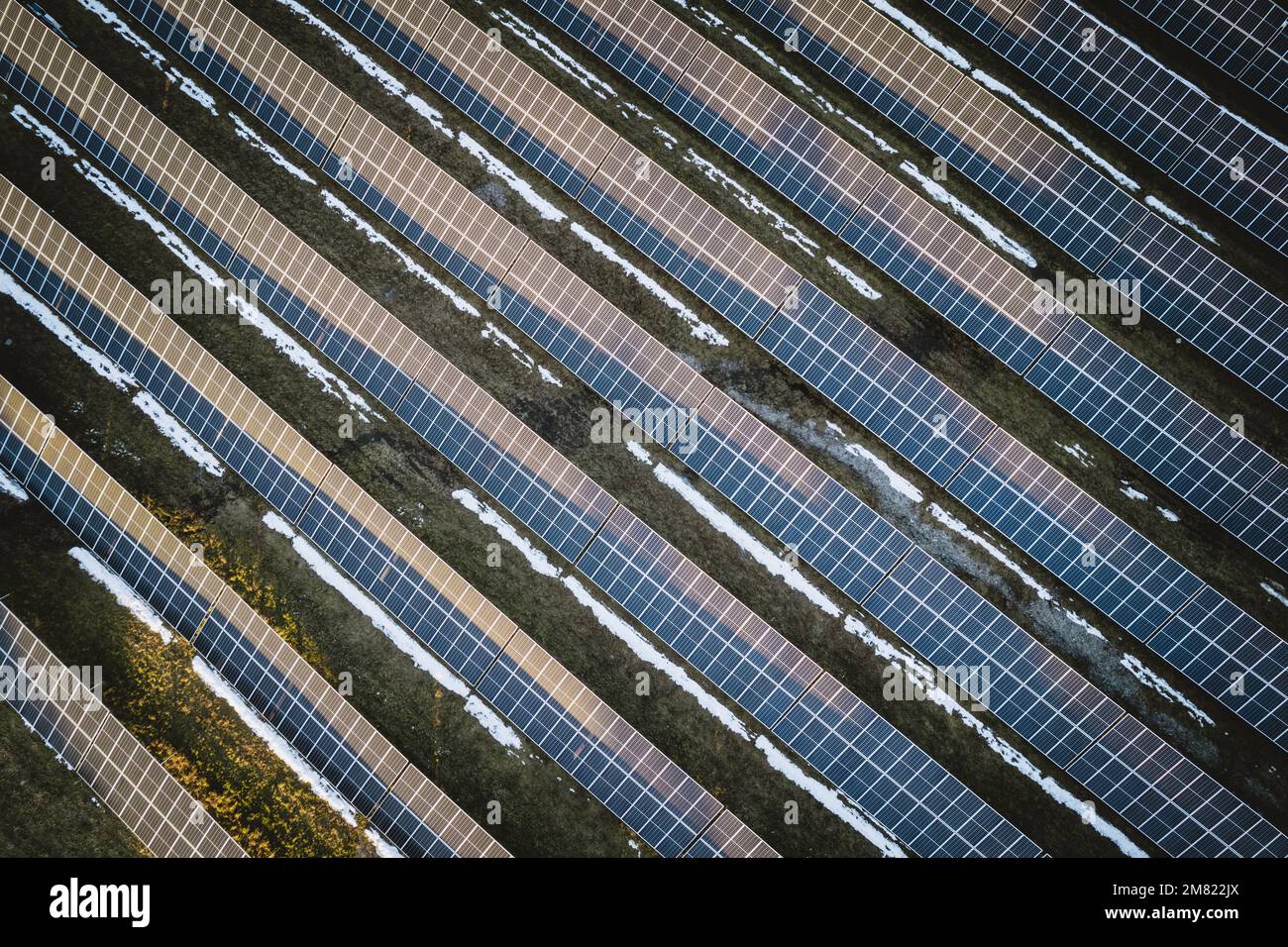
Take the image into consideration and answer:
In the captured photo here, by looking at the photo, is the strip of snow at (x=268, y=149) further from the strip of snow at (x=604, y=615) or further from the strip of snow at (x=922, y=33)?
the strip of snow at (x=922, y=33)

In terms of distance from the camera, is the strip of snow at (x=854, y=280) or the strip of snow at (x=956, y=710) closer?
the strip of snow at (x=956, y=710)

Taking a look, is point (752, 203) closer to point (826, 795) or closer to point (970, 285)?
point (970, 285)

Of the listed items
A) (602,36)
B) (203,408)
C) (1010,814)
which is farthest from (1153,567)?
(203,408)

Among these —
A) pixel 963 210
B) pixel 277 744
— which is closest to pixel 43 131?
pixel 277 744

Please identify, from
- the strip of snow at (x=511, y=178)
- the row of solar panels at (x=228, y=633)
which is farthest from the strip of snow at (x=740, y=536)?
the row of solar panels at (x=228, y=633)
